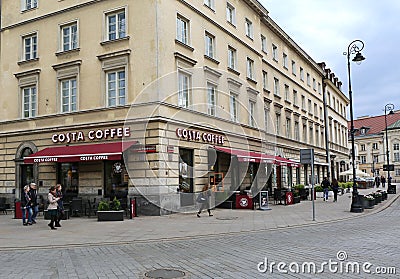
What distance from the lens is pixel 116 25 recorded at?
23297 mm

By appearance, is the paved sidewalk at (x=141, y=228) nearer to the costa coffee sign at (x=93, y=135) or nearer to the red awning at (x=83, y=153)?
the red awning at (x=83, y=153)

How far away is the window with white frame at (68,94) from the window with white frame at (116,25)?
11.7ft

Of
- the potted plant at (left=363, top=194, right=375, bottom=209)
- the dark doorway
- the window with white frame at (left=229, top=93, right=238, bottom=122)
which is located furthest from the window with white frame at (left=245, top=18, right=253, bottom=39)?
the potted plant at (left=363, top=194, right=375, bottom=209)

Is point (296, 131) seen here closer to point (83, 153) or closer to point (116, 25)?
point (116, 25)

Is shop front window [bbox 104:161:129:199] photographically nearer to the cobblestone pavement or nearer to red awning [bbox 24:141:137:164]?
red awning [bbox 24:141:137:164]

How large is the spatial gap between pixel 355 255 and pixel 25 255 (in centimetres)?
798

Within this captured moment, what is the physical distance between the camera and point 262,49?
120 feet

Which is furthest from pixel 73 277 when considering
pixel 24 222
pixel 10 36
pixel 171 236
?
pixel 10 36

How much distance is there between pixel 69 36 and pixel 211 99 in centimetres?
939

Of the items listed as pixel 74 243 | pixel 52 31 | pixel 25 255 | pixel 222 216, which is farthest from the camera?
pixel 52 31

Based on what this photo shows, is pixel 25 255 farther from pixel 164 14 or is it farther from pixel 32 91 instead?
pixel 32 91

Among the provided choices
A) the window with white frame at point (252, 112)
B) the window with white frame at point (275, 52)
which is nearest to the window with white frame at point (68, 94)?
the window with white frame at point (252, 112)

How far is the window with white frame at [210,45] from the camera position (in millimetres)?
26634

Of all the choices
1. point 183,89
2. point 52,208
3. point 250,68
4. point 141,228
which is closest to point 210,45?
point 183,89
